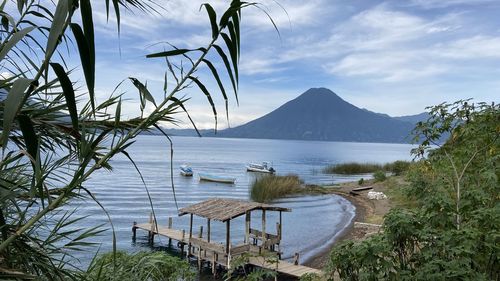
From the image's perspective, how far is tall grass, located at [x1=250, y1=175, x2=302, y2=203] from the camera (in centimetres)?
3466

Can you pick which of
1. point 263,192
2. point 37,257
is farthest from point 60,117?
point 263,192

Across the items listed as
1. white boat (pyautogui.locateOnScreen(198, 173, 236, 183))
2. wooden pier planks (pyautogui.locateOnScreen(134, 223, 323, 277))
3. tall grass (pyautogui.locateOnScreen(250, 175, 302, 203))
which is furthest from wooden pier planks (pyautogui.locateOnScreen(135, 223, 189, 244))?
white boat (pyautogui.locateOnScreen(198, 173, 236, 183))

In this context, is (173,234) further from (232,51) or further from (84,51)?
(84,51)

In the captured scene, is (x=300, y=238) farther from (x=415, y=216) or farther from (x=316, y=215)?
A: (x=415, y=216)

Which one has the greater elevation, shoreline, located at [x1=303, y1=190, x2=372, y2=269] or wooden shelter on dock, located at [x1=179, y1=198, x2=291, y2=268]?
wooden shelter on dock, located at [x1=179, y1=198, x2=291, y2=268]

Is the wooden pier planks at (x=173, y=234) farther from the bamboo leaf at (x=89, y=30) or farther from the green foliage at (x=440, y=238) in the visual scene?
the bamboo leaf at (x=89, y=30)

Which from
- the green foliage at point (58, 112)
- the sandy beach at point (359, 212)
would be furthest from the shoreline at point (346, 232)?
the green foliage at point (58, 112)

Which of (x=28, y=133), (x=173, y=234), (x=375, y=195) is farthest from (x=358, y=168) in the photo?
(x=28, y=133)

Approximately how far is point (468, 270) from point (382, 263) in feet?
2.09

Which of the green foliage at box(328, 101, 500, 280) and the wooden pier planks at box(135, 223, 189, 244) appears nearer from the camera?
the green foliage at box(328, 101, 500, 280)

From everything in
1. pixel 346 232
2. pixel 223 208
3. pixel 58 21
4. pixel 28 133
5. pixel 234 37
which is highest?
pixel 234 37

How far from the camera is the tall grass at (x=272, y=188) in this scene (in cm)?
3466

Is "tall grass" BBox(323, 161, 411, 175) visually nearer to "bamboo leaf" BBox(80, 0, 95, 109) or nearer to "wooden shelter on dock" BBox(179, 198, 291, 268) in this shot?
"wooden shelter on dock" BBox(179, 198, 291, 268)

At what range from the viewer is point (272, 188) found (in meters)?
36.0
